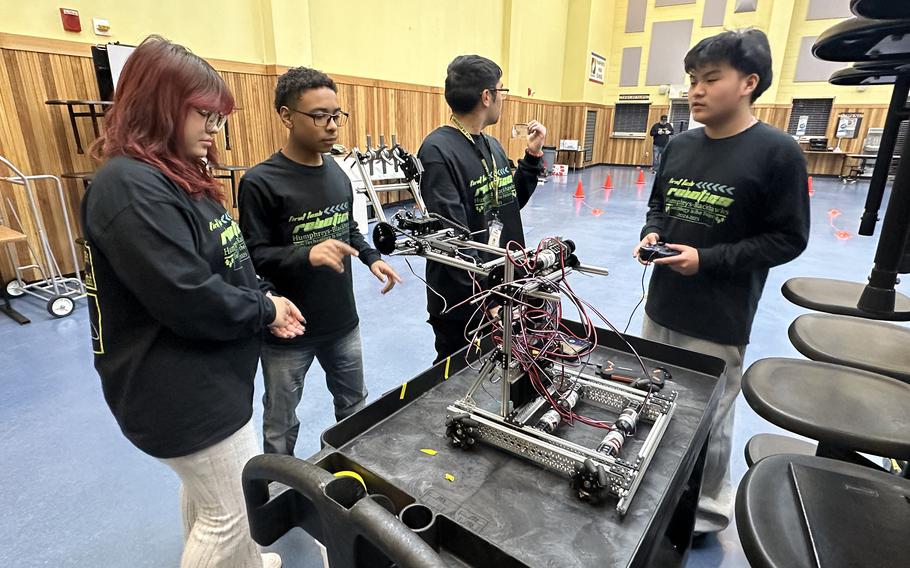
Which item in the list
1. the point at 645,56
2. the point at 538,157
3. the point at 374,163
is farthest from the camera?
the point at 645,56

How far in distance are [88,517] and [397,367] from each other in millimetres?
1614

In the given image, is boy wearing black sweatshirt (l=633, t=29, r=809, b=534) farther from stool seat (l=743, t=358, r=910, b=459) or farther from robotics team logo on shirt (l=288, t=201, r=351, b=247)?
robotics team logo on shirt (l=288, t=201, r=351, b=247)

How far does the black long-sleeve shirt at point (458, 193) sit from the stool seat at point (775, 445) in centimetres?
141

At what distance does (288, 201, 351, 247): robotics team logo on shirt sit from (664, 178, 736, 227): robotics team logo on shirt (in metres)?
1.21

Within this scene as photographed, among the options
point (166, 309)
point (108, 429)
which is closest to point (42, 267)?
point (108, 429)

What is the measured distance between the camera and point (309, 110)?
1634 millimetres

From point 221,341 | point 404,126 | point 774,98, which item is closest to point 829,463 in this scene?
point 221,341

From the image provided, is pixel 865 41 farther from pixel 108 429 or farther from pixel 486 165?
pixel 108 429

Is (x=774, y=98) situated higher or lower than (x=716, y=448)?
higher

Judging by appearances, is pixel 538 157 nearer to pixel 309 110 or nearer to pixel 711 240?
pixel 711 240

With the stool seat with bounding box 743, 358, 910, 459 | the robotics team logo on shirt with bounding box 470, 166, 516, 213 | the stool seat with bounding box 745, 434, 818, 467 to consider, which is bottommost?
the stool seat with bounding box 745, 434, 818, 467

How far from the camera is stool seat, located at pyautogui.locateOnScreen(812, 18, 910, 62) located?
0.90 m

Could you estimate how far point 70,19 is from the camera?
3.99 m

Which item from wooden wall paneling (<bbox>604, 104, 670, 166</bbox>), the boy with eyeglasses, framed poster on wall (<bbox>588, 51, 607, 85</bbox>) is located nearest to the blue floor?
the boy with eyeglasses
